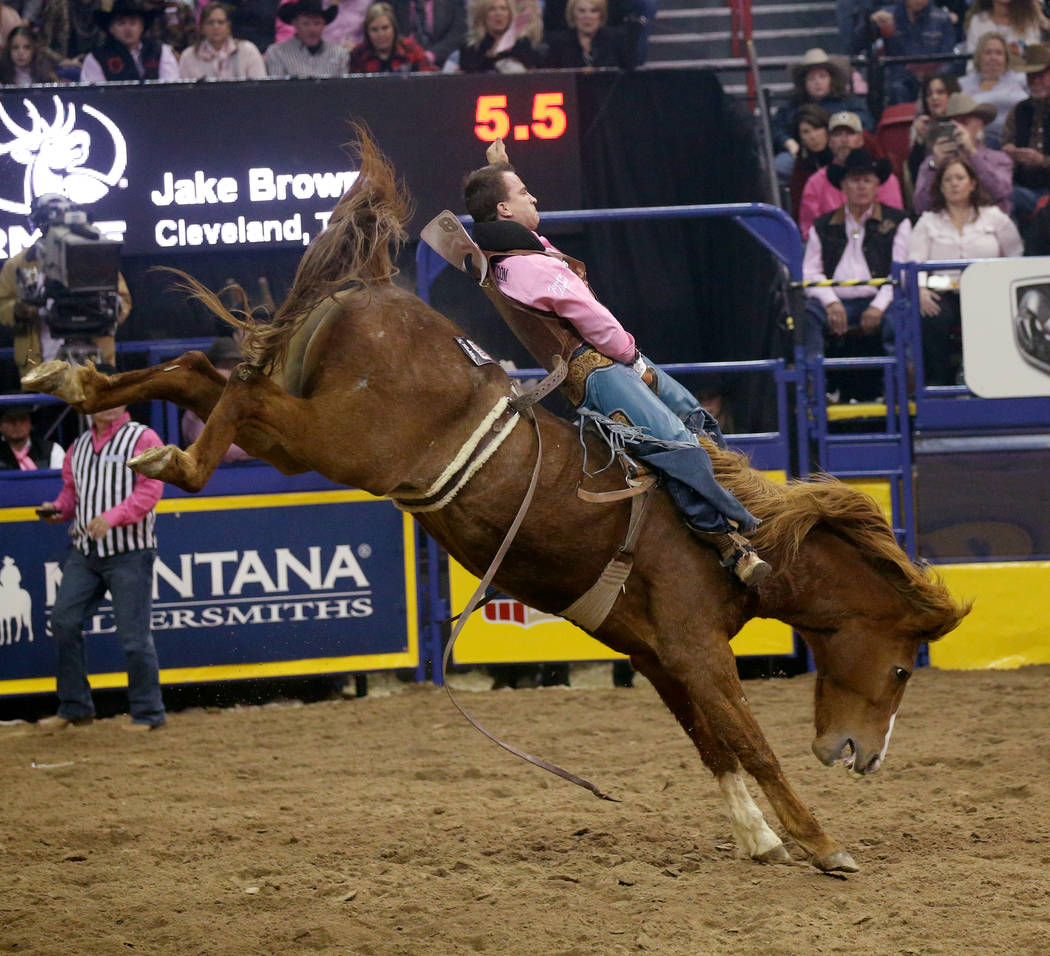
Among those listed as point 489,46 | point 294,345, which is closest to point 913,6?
point 489,46

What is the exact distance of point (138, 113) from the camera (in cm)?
883

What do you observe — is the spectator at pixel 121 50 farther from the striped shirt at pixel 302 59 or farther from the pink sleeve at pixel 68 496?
the pink sleeve at pixel 68 496

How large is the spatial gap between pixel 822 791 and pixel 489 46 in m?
7.11

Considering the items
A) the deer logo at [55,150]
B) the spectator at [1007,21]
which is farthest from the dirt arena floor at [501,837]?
the spectator at [1007,21]

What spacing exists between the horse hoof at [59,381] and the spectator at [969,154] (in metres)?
7.49

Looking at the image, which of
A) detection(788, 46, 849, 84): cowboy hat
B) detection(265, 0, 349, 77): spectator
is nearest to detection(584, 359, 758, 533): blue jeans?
detection(265, 0, 349, 77): spectator

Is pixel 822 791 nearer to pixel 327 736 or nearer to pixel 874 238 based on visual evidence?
pixel 327 736

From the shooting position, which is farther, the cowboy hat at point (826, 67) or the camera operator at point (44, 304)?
the cowboy hat at point (826, 67)

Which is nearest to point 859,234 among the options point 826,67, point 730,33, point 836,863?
point 826,67

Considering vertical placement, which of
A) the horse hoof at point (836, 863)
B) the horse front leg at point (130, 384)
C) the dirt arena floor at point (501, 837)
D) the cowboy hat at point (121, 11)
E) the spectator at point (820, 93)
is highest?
the cowboy hat at point (121, 11)

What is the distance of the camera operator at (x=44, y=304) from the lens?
7.44m

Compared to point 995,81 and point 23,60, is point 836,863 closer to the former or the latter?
point 995,81

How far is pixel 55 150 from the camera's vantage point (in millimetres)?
8727

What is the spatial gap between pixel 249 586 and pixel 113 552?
0.91 m
